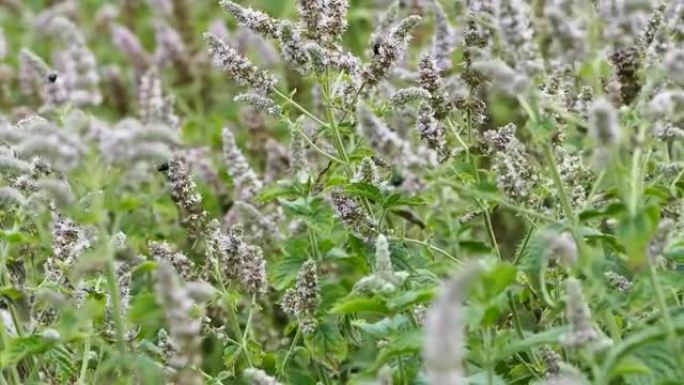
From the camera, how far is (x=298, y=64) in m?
3.48

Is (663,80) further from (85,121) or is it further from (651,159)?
(85,121)

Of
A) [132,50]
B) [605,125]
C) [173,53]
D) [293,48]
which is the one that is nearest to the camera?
[605,125]

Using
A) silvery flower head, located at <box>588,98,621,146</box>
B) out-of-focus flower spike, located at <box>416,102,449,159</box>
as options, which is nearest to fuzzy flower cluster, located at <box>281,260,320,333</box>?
out-of-focus flower spike, located at <box>416,102,449,159</box>

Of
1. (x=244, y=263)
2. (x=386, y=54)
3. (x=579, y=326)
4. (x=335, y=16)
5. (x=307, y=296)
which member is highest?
(x=335, y=16)

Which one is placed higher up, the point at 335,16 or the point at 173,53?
the point at 173,53

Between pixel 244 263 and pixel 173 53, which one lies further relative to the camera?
pixel 173 53

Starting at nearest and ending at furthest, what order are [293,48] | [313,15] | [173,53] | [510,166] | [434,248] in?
1. [510,166]
2. [434,248]
3. [293,48]
4. [313,15]
5. [173,53]

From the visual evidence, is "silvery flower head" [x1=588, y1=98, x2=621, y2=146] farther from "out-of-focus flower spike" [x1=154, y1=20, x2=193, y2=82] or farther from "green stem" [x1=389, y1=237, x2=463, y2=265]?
"out-of-focus flower spike" [x1=154, y1=20, x2=193, y2=82]

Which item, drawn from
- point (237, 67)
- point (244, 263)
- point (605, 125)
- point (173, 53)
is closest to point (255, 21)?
point (237, 67)

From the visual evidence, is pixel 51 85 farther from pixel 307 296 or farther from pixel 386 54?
pixel 386 54

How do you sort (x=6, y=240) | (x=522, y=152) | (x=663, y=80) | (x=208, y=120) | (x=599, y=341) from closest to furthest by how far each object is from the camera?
(x=599, y=341) → (x=663, y=80) → (x=6, y=240) → (x=522, y=152) → (x=208, y=120)

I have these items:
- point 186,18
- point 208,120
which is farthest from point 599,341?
point 186,18

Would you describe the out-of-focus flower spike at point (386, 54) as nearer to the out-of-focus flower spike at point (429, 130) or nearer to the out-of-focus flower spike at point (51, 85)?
the out-of-focus flower spike at point (429, 130)

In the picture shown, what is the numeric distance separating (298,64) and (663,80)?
39.2 inches
